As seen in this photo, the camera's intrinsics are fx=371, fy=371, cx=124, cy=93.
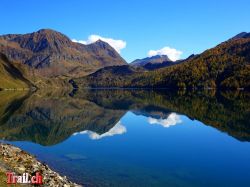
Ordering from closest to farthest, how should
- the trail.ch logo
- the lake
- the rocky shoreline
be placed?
the trail.ch logo → the rocky shoreline → the lake

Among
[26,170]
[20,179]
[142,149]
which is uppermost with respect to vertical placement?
[20,179]

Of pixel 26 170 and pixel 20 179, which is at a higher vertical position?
pixel 20 179

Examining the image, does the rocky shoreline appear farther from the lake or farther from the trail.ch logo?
the lake

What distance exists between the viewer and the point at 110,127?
98.0m

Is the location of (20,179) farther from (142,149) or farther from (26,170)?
(142,149)

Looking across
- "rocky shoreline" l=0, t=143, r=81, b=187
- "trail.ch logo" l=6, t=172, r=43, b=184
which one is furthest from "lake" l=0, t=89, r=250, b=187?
"trail.ch logo" l=6, t=172, r=43, b=184

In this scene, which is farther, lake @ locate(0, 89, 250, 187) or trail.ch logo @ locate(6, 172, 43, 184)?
lake @ locate(0, 89, 250, 187)

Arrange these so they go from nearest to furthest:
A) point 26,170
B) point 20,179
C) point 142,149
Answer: point 20,179, point 26,170, point 142,149

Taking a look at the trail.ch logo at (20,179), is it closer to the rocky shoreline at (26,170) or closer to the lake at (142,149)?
the rocky shoreline at (26,170)

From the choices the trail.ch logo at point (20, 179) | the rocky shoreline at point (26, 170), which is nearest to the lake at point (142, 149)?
the rocky shoreline at point (26, 170)

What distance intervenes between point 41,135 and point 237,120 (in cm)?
5475

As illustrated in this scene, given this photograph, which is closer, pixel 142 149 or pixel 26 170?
pixel 26 170

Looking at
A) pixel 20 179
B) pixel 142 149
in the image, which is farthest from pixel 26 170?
pixel 142 149

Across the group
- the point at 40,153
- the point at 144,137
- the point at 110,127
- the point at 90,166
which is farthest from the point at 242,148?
the point at 110,127
